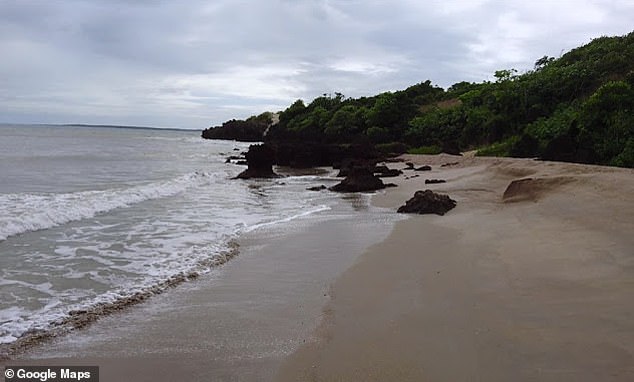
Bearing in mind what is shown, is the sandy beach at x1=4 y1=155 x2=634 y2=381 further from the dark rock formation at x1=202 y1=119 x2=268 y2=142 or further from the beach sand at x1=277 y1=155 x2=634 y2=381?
the dark rock formation at x1=202 y1=119 x2=268 y2=142

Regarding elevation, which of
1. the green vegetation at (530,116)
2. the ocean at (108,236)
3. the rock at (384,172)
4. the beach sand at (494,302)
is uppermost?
the green vegetation at (530,116)

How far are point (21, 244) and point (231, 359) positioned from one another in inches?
243

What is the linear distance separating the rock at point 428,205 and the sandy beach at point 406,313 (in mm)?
2362

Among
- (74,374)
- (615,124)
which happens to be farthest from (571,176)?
(74,374)

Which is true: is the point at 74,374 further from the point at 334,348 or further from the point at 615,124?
the point at 615,124

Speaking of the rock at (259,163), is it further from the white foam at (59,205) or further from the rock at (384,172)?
the rock at (384,172)

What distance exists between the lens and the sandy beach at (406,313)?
3.67m

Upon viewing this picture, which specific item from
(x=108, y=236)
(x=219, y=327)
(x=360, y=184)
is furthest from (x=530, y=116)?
(x=219, y=327)

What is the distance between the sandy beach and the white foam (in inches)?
179

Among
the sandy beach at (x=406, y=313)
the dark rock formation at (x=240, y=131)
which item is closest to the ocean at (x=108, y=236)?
the sandy beach at (x=406, y=313)

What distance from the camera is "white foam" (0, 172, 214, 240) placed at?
9.77 metres

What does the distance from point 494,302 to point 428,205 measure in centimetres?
627

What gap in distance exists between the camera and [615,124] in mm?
16344

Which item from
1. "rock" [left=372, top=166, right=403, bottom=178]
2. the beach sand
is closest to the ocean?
the beach sand
